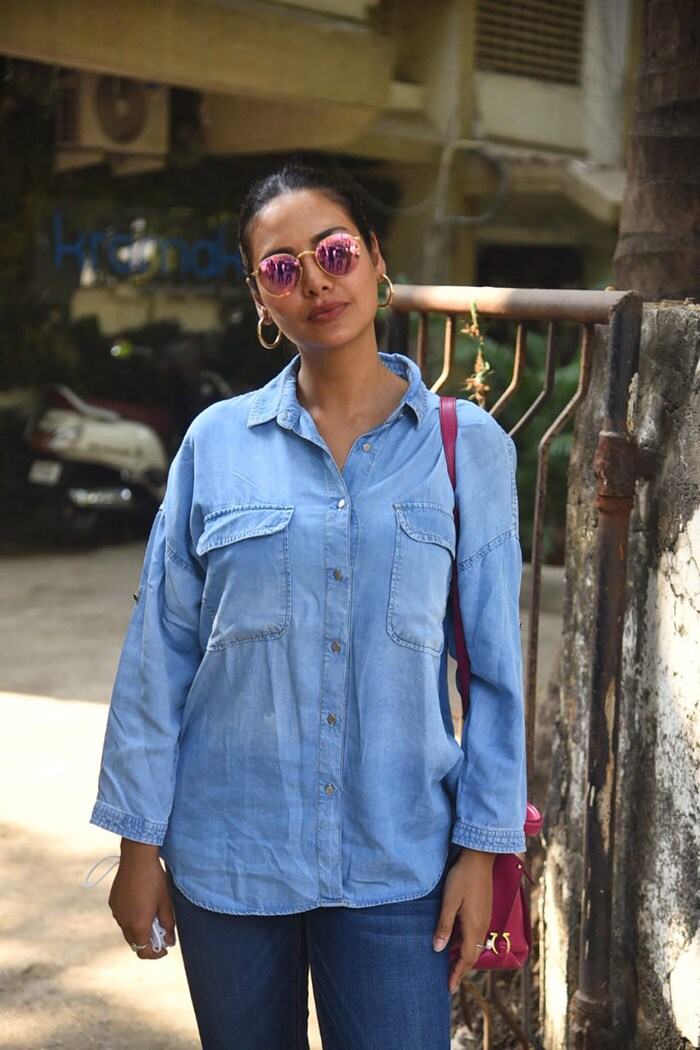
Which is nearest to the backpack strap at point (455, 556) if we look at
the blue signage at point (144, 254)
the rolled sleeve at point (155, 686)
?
the rolled sleeve at point (155, 686)

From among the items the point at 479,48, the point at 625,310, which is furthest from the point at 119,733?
the point at 479,48

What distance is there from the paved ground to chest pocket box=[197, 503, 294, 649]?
1.69 m

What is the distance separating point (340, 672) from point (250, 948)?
0.43 meters

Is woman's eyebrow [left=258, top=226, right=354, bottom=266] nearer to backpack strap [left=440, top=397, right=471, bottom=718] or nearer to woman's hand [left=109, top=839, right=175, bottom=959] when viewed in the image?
backpack strap [left=440, top=397, right=471, bottom=718]

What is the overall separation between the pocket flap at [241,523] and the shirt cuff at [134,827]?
0.40 meters

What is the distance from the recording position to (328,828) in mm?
1834

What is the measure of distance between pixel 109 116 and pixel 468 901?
9.18 meters

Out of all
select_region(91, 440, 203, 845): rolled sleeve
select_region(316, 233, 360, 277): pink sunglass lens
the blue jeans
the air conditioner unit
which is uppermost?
the air conditioner unit

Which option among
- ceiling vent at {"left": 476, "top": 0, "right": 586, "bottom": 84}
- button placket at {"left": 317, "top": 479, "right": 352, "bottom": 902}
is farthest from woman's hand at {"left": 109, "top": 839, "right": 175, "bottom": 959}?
ceiling vent at {"left": 476, "top": 0, "right": 586, "bottom": 84}

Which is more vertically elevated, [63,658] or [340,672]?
[340,672]

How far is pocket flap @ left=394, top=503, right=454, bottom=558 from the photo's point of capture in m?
1.83

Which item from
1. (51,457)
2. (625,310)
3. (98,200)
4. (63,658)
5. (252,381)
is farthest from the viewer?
(252,381)

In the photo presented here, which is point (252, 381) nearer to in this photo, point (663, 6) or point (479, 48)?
point (479, 48)

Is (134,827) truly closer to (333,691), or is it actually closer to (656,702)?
(333,691)
